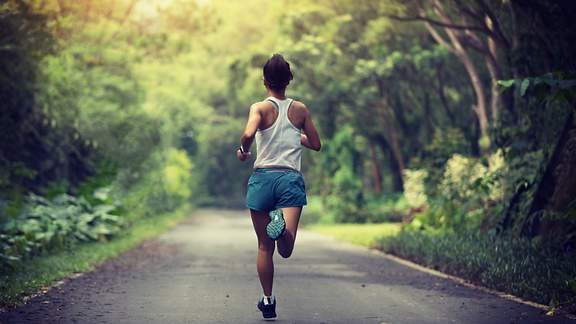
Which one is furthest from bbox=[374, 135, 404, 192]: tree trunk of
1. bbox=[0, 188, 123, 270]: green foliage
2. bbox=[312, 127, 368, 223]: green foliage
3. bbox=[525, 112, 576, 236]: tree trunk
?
bbox=[525, 112, 576, 236]: tree trunk

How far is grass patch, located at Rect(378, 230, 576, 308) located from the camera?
351 inches

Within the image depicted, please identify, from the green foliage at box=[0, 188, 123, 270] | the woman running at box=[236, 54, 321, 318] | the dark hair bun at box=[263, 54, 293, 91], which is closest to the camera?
the woman running at box=[236, 54, 321, 318]

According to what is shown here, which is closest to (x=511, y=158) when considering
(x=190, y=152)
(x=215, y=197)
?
(x=190, y=152)

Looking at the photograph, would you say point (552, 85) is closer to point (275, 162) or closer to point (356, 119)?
point (275, 162)

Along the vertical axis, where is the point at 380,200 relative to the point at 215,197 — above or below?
below

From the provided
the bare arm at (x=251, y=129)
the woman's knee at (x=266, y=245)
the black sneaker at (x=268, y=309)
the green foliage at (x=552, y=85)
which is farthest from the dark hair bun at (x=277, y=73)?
the green foliage at (x=552, y=85)

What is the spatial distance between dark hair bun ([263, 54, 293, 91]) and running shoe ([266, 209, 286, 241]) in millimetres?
1125

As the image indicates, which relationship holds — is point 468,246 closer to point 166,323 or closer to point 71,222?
point 166,323

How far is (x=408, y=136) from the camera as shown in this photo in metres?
38.4

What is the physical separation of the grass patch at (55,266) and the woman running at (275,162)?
2.90 meters

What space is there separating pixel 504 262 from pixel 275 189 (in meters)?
4.91

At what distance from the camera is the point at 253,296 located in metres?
9.34

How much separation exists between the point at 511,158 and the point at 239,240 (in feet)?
29.4

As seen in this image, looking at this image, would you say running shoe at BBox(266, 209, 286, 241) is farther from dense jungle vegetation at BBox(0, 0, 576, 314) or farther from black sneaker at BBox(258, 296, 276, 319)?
dense jungle vegetation at BBox(0, 0, 576, 314)
